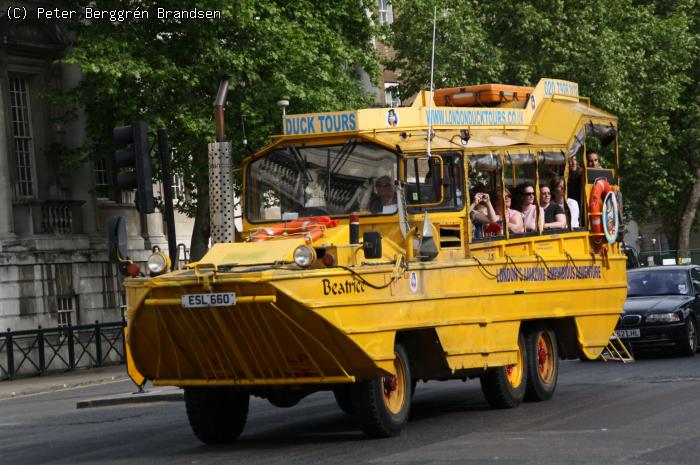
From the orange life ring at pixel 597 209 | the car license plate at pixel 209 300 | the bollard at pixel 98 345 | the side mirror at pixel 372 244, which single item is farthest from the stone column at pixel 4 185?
the side mirror at pixel 372 244

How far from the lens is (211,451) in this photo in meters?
14.3

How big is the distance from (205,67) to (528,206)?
1709 centimetres

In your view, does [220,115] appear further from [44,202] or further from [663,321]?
[44,202]

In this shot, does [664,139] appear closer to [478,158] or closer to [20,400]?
[20,400]

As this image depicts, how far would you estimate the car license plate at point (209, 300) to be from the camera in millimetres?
13328

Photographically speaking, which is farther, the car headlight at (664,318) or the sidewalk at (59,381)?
the sidewalk at (59,381)

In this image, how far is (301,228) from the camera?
14797mm

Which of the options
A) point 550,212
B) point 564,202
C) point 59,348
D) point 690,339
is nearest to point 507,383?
point 550,212

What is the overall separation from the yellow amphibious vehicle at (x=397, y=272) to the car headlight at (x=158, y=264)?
35 cm

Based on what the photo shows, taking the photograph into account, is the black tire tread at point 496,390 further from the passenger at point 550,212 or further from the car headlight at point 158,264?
the car headlight at point 158,264

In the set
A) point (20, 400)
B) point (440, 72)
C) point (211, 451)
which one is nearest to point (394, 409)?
point (211, 451)

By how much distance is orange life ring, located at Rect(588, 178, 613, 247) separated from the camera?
60.9 ft

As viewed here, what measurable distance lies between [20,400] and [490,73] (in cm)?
2193

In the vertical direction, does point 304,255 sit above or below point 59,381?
above
